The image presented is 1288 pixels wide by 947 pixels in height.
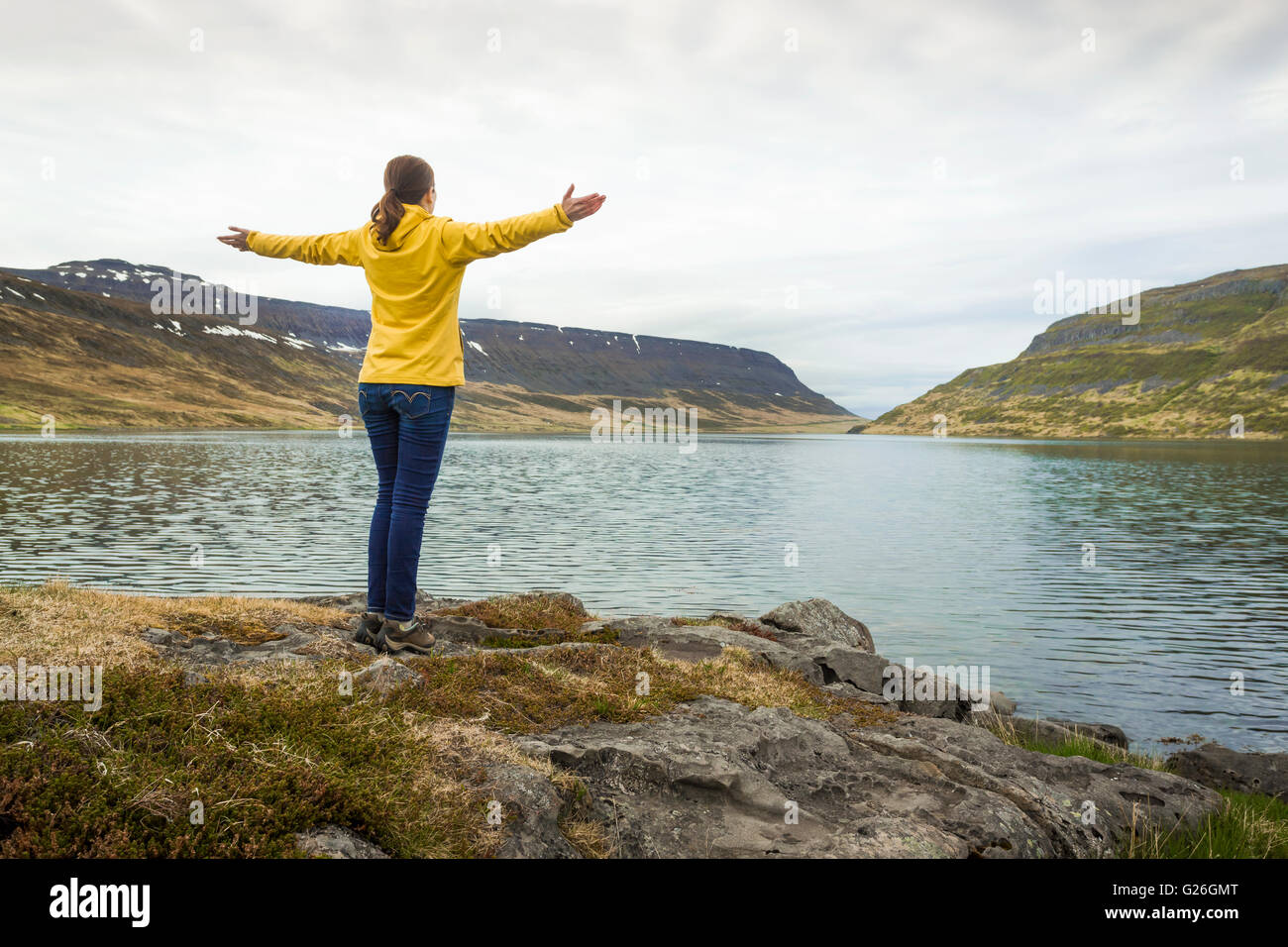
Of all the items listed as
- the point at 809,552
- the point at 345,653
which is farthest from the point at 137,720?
the point at 809,552

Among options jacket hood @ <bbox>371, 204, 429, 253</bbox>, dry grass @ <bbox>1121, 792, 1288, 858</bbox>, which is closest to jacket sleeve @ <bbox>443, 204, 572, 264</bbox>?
jacket hood @ <bbox>371, 204, 429, 253</bbox>

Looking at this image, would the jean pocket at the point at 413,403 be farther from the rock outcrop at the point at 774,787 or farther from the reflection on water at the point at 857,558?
the reflection on water at the point at 857,558

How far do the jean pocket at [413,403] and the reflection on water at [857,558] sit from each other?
13011mm

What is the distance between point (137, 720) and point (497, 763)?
84.1 inches

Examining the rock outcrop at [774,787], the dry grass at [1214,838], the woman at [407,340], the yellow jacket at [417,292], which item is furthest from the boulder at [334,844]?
the dry grass at [1214,838]

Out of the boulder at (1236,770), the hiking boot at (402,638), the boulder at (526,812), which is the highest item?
the hiking boot at (402,638)

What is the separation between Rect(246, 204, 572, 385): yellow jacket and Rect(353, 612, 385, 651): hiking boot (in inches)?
104

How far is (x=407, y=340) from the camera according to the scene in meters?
7.67

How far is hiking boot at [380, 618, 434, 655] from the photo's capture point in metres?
8.28

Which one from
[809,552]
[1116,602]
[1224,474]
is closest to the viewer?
[1116,602]

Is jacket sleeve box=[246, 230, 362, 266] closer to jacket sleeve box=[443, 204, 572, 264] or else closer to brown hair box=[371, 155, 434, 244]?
brown hair box=[371, 155, 434, 244]

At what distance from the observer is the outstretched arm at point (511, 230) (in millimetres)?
6617
